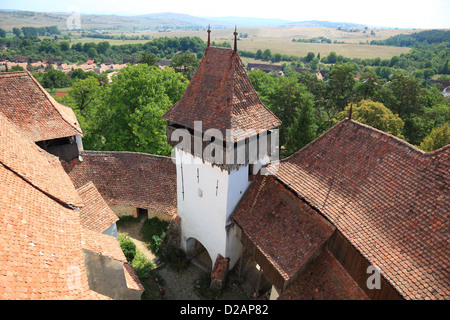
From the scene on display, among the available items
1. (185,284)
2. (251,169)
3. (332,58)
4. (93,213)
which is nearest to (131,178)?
(93,213)

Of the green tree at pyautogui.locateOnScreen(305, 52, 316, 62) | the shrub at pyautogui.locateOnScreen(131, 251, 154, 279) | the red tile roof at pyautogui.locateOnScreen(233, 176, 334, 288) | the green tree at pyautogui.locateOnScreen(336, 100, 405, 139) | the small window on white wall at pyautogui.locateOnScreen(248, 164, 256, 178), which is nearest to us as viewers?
the red tile roof at pyautogui.locateOnScreen(233, 176, 334, 288)

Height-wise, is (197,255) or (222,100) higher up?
(222,100)

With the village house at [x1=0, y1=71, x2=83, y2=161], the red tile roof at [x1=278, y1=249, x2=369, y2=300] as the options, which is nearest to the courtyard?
the red tile roof at [x1=278, y1=249, x2=369, y2=300]

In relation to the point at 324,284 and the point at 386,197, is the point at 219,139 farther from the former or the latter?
the point at 324,284

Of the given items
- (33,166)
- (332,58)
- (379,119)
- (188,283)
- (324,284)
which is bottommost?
(188,283)

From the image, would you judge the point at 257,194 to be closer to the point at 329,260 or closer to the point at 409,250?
the point at 329,260

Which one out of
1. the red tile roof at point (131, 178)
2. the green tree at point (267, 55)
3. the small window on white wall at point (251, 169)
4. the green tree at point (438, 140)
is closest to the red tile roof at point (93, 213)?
the red tile roof at point (131, 178)

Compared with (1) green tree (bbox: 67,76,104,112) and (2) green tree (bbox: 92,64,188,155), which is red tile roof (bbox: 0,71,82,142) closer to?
(2) green tree (bbox: 92,64,188,155)
